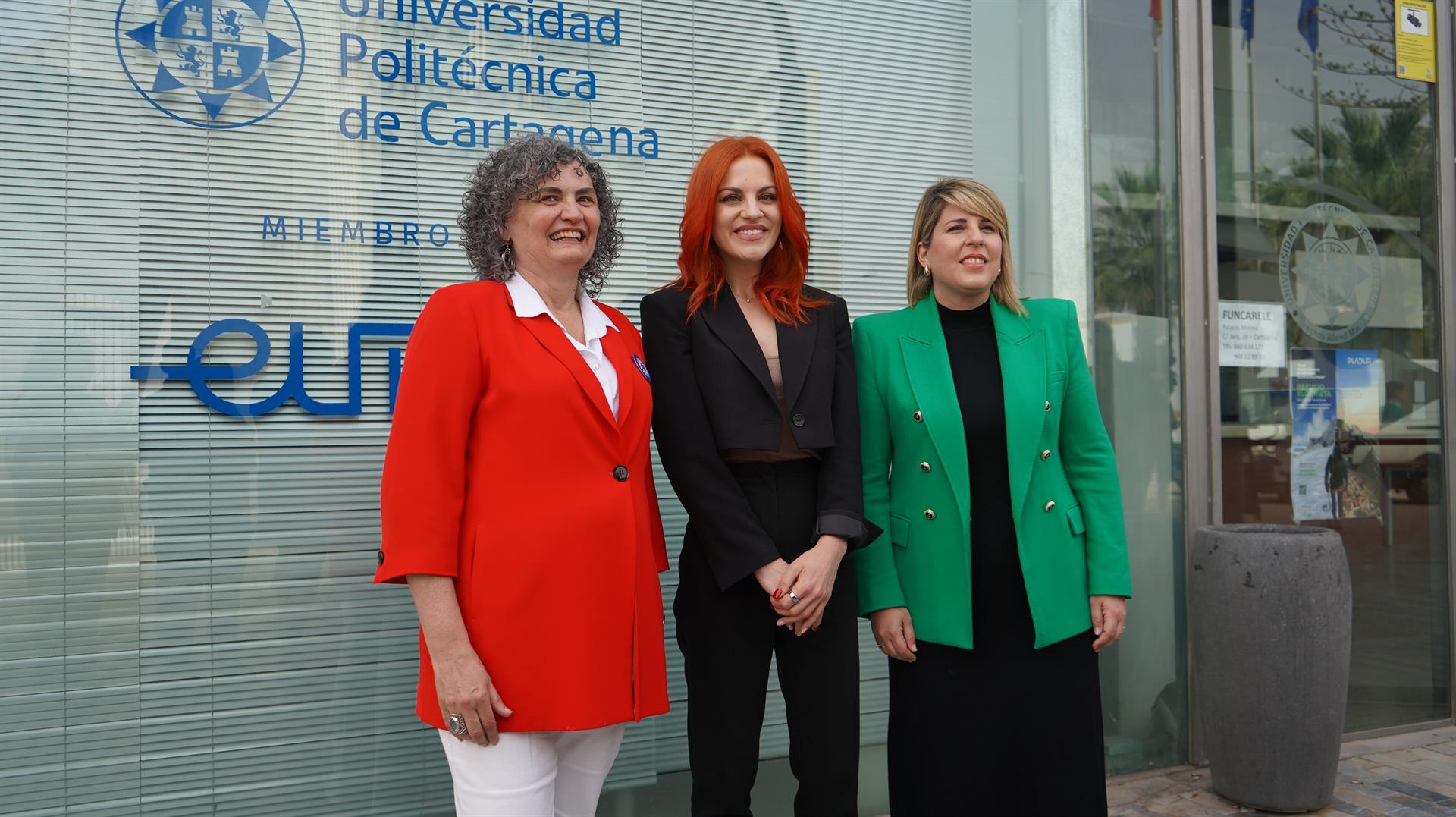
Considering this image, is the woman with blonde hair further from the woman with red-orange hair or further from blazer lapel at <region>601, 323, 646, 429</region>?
blazer lapel at <region>601, 323, 646, 429</region>

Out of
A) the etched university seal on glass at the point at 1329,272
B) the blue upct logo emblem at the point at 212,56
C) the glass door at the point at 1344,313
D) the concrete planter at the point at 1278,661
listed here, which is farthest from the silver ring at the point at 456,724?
the etched university seal on glass at the point at 1329,272

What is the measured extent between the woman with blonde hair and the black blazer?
235 millimetres

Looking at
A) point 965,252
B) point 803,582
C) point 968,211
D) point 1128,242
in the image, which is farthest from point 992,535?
point 1128,242

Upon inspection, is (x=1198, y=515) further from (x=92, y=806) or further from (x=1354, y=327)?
(x=92, y=806)

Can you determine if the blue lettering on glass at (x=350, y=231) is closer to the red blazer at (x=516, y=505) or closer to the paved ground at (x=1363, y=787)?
the red blazer at (x=516, y=505)

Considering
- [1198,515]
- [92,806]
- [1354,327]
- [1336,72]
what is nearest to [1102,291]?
[1198,515]

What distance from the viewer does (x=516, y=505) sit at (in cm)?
221

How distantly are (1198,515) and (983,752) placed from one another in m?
2.45

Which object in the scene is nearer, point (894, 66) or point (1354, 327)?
point (894, 66)

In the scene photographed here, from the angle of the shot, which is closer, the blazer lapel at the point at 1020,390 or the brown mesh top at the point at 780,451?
the brown mesh top at the point at 780,451

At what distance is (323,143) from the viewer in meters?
3.48

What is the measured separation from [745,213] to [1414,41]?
15.9 feet

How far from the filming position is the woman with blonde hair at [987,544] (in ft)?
9.05

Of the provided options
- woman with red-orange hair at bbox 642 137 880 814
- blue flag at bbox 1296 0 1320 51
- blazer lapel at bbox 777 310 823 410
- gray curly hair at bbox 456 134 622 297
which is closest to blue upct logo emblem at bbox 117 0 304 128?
gray curly hair at bbox 456 134 622 297
